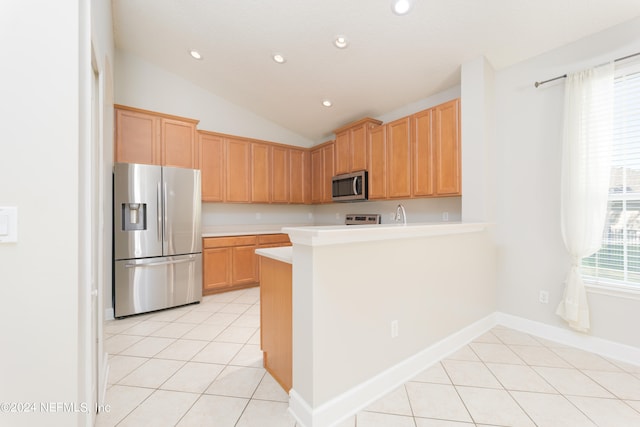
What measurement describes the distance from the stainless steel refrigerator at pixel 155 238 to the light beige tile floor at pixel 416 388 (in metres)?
0.71

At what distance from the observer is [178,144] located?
3842mm

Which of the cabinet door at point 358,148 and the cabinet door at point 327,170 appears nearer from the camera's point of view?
the cabinet door at point 358,148

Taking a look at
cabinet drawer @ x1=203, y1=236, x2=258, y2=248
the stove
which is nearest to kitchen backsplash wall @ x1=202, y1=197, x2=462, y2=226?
the stove

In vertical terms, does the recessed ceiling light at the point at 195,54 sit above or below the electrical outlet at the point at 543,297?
above

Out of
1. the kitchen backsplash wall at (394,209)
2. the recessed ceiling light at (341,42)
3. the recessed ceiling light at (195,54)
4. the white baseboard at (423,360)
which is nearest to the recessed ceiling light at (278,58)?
the recessed ceiling light at (341,42)

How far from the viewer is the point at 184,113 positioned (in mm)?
4312

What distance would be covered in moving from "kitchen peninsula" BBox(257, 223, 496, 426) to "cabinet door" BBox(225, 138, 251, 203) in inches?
106

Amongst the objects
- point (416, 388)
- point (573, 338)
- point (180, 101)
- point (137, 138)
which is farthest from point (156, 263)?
point (573, 338)

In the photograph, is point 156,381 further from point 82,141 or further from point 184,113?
point 184,113

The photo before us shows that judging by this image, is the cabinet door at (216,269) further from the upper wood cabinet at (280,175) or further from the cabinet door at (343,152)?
the cabinet door at (343,152)

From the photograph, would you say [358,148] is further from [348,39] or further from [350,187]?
[348,39]

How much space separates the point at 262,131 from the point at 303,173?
109 cm

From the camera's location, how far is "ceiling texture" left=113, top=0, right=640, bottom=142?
2287 millimetres

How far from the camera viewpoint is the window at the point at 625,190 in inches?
85.4
